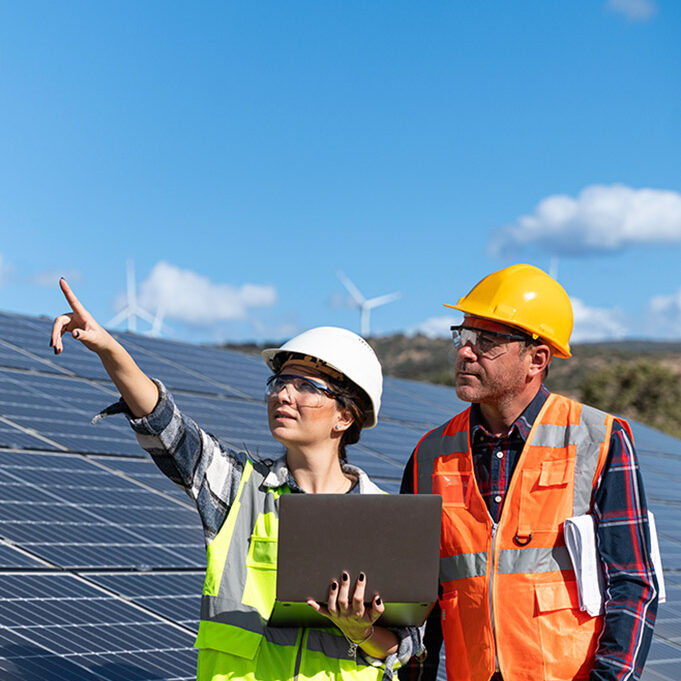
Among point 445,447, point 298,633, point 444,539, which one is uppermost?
point 445,447

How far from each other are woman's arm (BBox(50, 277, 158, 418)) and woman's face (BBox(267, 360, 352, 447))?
0.52 meters

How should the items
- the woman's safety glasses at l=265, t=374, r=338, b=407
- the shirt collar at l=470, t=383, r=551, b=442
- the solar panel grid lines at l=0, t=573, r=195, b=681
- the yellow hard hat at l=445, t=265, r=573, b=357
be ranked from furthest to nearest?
the solar panel grid lines at l=0, t=573, r=195, b=681 < the yellow hard hat at l=445, t=265, r=573, b=357 < the shirt collar at l=470, t=383, r=551, b=442 < the woman's safety glasses at l=265, t=374, r=338, b=407

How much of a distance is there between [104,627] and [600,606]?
2.90 m

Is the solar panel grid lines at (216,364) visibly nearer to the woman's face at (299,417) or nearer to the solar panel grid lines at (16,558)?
the solar panel grid lines at (16,558)

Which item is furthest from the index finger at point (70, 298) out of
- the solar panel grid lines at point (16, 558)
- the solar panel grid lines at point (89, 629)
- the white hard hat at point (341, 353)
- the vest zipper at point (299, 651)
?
the solar panel grid lines at point (16, 558)

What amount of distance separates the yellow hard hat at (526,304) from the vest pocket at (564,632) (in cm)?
113

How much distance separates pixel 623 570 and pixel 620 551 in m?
0.08

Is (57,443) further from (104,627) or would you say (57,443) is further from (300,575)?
(300,575)

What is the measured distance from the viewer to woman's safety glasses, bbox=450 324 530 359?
4.73 meters

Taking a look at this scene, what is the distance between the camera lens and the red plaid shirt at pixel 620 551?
427 centimetres

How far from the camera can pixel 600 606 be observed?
4.38m

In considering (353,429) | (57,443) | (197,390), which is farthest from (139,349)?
(353,429)

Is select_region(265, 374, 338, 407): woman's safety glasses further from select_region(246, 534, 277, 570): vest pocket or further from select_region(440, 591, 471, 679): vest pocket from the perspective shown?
select_region(440, 591, 471, 679): vest pocket

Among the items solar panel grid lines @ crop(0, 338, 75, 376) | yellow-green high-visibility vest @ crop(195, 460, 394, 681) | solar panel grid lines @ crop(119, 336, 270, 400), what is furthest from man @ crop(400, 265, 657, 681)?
solar panel grid lines @ crop(119, 336, 270, 400)
